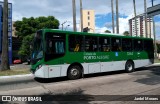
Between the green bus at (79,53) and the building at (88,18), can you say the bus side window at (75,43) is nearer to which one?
the green bus at (79,53)

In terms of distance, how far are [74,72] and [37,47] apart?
2.59 metres

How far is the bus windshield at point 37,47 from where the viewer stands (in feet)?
44.9

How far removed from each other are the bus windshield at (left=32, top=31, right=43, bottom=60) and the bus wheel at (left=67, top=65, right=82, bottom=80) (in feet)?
6.70

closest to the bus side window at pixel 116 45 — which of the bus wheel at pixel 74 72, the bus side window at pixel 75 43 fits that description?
the bus side window at pixel 75 43

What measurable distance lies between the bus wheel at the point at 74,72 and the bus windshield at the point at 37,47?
204 cm

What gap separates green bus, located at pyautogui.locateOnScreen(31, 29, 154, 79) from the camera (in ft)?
44.6

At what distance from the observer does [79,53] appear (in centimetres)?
1501

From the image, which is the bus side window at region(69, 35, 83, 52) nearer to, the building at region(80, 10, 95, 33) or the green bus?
the green bus

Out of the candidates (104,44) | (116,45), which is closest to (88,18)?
(116,45)

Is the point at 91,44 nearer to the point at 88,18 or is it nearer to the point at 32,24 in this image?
the point at 32,24

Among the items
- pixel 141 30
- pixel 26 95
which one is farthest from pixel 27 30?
pixel 26 95

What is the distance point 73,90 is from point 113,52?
6.68 metres

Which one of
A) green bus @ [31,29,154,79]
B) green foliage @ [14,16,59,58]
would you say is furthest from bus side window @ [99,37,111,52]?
green foliage @ [14,16,59,58]

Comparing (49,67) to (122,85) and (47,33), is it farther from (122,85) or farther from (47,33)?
(122,85)
